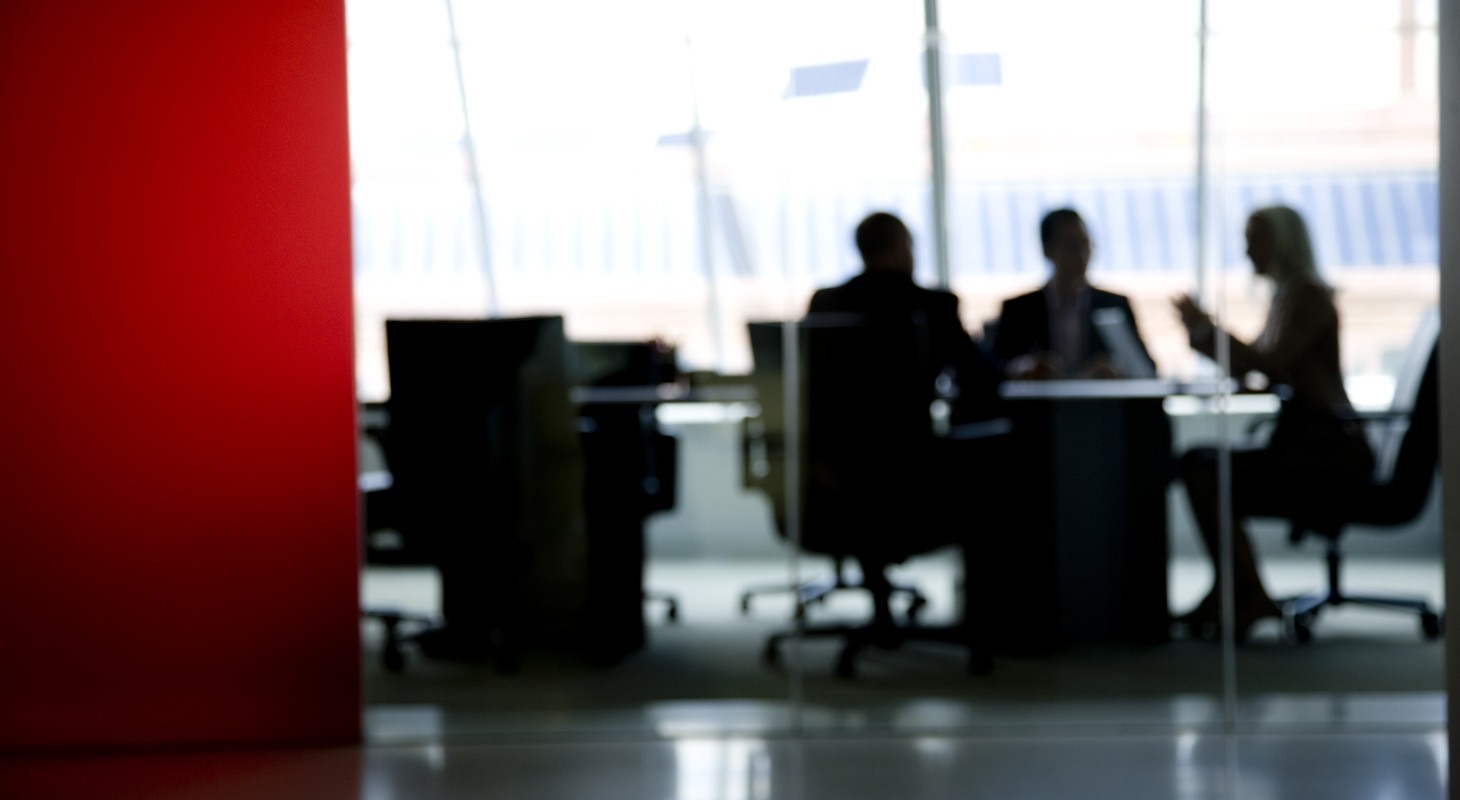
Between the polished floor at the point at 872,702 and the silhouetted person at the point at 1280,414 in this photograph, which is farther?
the silhouetted person at the point at 1280,414

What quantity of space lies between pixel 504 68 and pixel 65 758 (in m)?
2.24

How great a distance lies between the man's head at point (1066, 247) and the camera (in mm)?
3908

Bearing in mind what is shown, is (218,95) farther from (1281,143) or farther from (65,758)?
(1281,143)

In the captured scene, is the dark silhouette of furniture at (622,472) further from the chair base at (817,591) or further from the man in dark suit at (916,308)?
the man in dark suit at (916,308)

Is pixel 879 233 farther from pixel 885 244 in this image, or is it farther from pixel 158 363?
pixel 158 363

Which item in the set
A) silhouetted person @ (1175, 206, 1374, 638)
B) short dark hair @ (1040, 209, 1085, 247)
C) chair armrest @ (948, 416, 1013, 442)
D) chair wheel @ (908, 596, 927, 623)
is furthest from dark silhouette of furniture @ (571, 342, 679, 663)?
silhouetted person @ (1175, 206, 1374, 638)

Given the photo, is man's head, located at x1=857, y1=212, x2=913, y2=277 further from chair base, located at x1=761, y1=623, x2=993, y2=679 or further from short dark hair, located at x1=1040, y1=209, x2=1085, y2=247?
chair base, located at x1=761, y1=623, x2=993, y2=679

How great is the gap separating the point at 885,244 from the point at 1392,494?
1.61 meters

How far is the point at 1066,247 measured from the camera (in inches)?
154

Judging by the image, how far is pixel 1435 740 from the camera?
12.5 ft

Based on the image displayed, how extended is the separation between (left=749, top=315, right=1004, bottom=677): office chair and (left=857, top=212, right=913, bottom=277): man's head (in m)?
0.16

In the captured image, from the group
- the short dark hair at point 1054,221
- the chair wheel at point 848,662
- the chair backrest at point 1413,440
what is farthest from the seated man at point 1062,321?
the chair wheel at point 848,662

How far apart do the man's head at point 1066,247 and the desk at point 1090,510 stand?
300mm

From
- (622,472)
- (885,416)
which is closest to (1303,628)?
(885,416)
